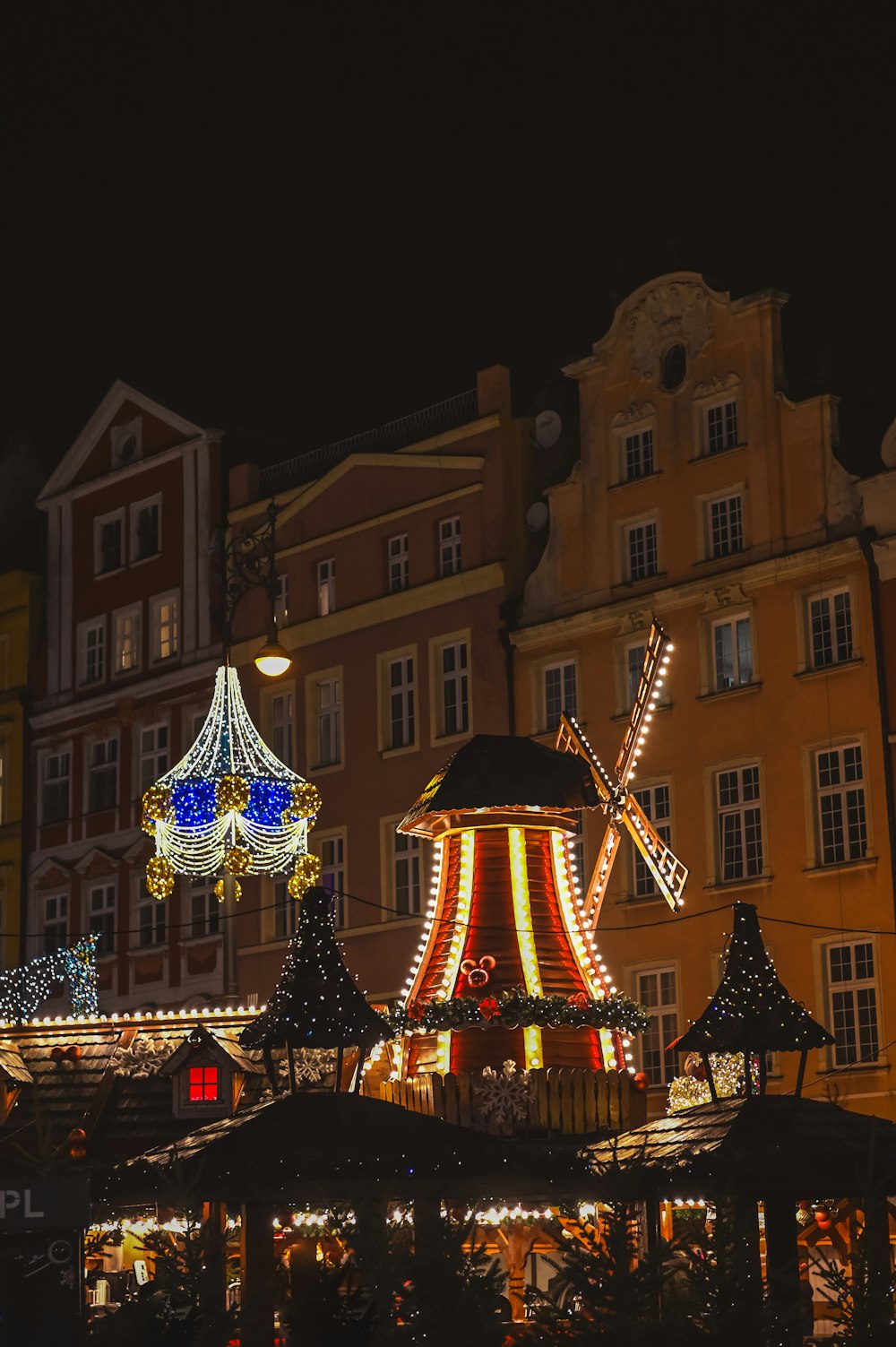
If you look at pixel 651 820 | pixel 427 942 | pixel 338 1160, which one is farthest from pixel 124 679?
pixel 338 1160

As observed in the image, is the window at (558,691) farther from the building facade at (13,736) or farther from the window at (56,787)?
the building facade at (13,736)

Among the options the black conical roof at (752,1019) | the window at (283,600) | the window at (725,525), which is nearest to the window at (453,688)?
the window at (283,600)

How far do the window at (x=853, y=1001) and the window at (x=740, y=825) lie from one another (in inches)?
83.3

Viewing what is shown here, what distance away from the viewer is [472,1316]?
12.6 m

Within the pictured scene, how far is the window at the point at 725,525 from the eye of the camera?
36.0m

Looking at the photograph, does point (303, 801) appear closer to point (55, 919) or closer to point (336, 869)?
point (336, 869)

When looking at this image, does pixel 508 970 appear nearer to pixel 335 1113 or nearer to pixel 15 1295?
pixel 335 1113

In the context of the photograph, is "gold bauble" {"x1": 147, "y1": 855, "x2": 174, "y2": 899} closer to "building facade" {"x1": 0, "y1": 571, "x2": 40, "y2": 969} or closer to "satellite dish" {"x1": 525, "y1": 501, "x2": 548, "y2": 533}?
"satellite dish" {"x1": 525, "y1": 501, "x2": 548, "y2": 533}

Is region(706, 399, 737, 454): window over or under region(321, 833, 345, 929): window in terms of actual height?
over

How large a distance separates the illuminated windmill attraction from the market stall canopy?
637 centimetres

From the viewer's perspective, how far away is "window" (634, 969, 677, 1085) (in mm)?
35312

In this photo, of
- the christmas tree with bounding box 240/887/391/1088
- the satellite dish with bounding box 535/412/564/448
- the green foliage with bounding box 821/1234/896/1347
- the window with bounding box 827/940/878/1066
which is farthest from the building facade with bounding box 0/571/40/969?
the green foliage with bounding box 821/1234/896/1347

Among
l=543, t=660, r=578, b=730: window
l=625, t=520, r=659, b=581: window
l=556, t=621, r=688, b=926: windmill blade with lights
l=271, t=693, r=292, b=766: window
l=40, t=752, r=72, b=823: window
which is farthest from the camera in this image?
Result: l=40, t=752, r=72, b=823: window

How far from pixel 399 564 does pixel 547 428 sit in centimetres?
390
